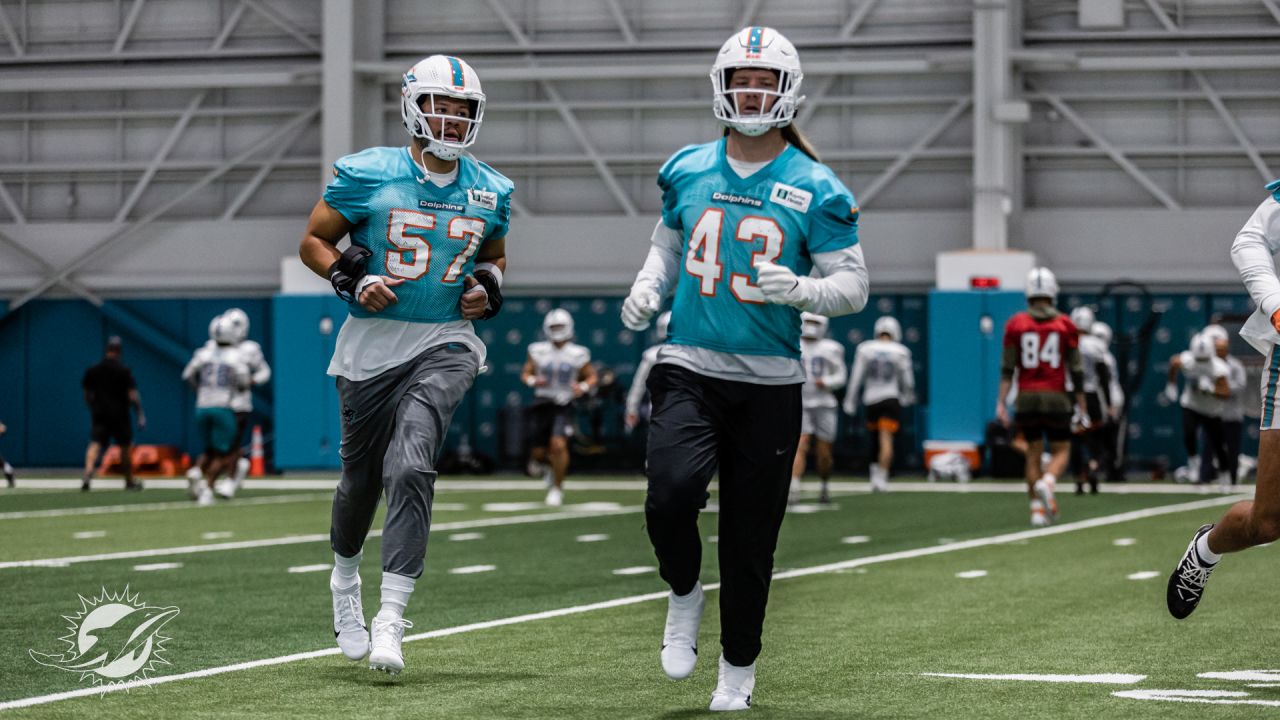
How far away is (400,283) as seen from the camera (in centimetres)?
705

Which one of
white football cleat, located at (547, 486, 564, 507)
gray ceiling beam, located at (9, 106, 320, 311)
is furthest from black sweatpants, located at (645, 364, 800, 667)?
gray ceiling beam, located at (9, 106, 320, 311)

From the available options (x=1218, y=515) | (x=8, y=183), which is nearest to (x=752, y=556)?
(x=1218, y=515)

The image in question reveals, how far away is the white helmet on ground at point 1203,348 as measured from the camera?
23061 millimetres

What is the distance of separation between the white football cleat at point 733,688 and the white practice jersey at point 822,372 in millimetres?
13709

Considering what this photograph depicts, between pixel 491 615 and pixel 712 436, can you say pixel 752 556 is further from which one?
pixel 491 615

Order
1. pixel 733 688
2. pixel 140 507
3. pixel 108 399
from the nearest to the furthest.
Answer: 1. pixel 733 688
2. pixel 140 507
3. pixel 108 399

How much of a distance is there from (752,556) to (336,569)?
181 cm

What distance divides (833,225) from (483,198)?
1667 mm

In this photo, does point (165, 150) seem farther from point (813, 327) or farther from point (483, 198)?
point (483, 198)

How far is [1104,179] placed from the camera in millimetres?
30312

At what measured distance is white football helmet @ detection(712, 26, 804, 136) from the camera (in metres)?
6.15

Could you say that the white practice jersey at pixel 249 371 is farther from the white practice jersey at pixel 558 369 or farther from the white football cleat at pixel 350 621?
the white football cleat at pixel 350 621

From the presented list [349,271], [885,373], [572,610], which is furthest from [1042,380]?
[349,271]

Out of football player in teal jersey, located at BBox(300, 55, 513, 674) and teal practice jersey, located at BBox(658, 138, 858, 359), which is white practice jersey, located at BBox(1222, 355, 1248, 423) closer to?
football player in teal jersey, located at BBox(300, 55, 513, 674)
